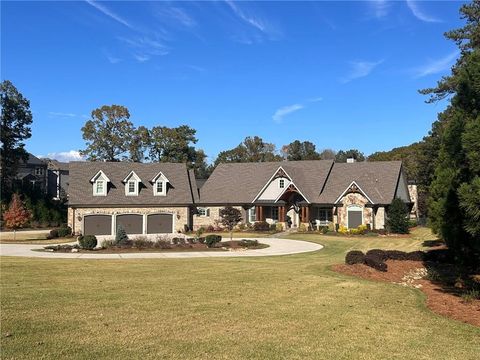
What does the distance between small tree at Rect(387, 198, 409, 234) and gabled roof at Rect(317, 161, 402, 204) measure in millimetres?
2083

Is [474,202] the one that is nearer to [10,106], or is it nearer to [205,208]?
[205,208]

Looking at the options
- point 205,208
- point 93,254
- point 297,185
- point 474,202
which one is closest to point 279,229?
point 297,185

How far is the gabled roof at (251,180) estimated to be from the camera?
46969mm

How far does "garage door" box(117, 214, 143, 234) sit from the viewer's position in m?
43.2

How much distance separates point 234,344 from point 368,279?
34.0 feet

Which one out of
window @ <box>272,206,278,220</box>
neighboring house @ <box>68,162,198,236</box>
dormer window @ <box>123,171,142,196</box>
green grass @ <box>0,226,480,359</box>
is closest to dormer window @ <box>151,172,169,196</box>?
neighboring house @ <box>68,162,198,236</box>

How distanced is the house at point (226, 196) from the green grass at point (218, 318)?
25.8 metres

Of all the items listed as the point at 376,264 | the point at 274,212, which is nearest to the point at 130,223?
the point at 274,212

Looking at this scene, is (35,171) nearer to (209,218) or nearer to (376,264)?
(209,218)

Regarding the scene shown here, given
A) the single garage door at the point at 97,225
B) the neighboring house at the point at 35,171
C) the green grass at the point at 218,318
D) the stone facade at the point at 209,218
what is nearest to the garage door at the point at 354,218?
the stone facade at the point at 209,218

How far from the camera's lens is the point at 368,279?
1717 cm

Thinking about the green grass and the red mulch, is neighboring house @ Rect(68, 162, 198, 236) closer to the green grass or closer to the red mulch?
the green grass

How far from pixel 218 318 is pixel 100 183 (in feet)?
118

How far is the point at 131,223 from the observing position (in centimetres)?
4338
